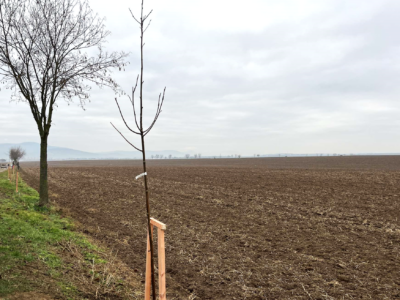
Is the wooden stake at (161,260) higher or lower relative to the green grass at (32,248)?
higher

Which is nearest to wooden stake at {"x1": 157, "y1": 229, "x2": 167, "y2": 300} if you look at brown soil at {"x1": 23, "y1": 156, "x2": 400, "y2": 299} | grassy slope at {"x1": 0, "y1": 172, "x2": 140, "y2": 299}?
grassy slope at {"x1": 0, "y1": 172, "x2": 140, "y2": 299}

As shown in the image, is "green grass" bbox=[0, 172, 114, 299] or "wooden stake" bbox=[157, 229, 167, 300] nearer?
"wooden stake" bbox=[157, 229, 167, 300]

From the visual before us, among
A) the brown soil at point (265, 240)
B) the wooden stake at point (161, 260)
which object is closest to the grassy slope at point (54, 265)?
the brown soil at point (265, 240)

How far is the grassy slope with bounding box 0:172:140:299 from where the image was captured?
4.53m

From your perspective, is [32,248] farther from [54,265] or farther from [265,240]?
[265,240]

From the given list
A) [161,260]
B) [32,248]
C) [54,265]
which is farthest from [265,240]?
[32,248]

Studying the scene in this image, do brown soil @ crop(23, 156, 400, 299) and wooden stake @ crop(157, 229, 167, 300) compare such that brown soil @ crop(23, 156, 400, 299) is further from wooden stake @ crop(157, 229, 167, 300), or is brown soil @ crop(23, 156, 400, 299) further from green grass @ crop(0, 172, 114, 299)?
wooden stake @ crop(157, 229, 167, 300)

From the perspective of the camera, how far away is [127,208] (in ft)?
46.5

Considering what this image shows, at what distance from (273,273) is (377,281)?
2.27 metres

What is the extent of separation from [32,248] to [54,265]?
1.10 m

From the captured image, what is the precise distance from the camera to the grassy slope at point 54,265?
4.53 m

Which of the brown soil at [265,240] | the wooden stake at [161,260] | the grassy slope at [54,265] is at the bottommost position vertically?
the brown soil at [265,240]

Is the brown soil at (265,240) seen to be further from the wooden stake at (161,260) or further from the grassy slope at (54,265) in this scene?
the wooden stake at (161,260)

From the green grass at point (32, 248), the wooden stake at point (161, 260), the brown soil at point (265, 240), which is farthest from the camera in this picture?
the brown soil at point (265, 240)
